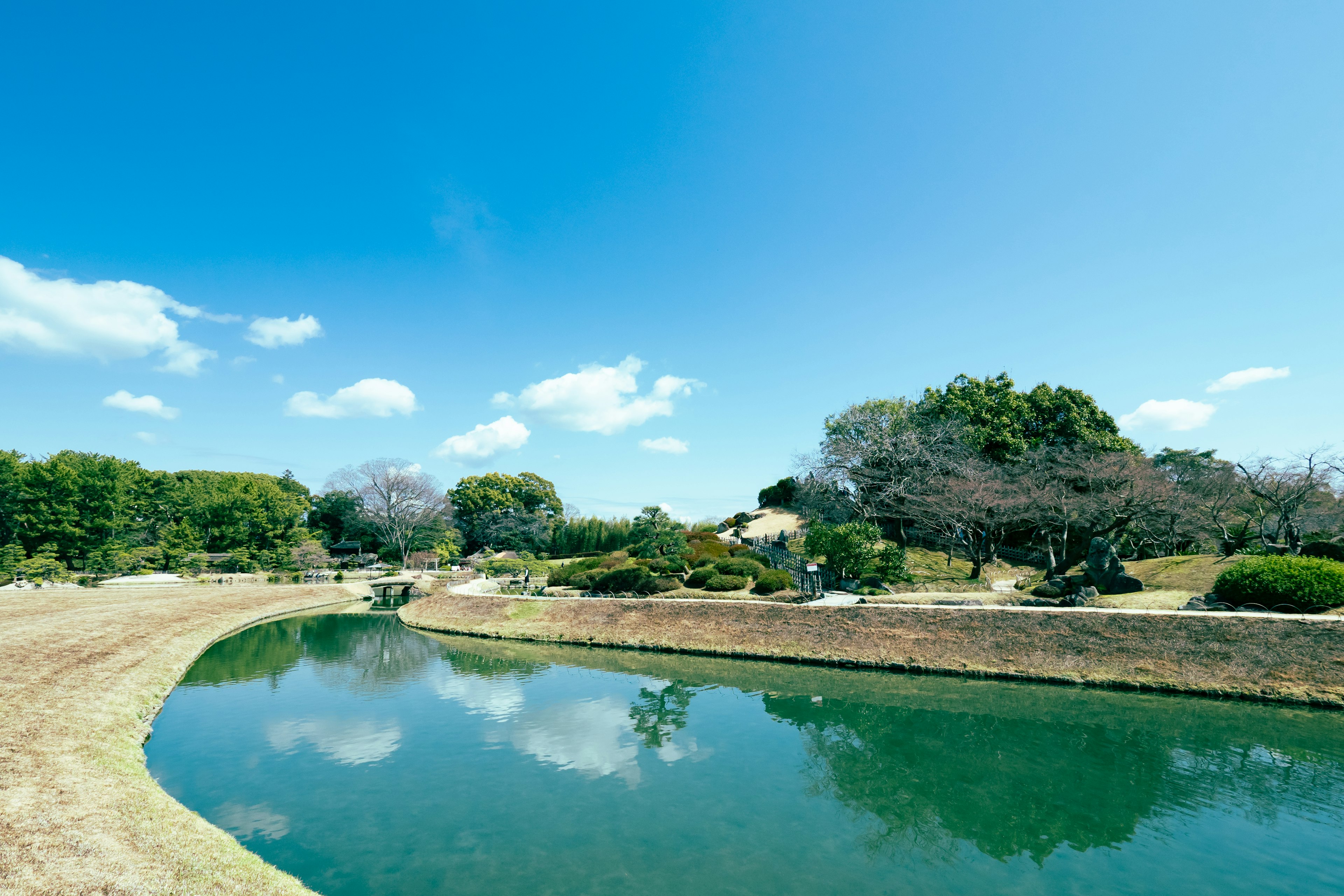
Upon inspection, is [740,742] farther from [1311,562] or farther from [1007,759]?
[1311,562]

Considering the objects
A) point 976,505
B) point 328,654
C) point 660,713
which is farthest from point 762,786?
point 976,505

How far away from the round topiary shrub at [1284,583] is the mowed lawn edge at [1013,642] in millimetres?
1926

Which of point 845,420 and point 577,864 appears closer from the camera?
point 577,864

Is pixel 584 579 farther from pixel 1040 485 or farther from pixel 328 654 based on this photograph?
pixel 1040 485

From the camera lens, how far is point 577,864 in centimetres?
920

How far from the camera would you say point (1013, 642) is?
22047 millimetres

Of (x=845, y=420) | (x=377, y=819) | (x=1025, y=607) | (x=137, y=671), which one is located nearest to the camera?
(x=377, y=819)

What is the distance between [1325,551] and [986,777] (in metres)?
26.7

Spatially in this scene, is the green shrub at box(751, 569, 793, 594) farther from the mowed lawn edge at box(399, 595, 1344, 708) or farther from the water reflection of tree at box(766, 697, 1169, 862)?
the water reflection of tree at box(766, 697, 1169, 862)

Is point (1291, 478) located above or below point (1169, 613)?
Result: above

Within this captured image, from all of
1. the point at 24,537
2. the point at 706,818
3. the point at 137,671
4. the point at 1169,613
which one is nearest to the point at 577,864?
the point at 706,818

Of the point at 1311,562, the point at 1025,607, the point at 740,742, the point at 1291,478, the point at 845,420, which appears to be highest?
the point at 845,420

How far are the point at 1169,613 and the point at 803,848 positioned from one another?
65.3 ft

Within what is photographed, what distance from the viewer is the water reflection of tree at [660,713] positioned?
15750 millimetres
